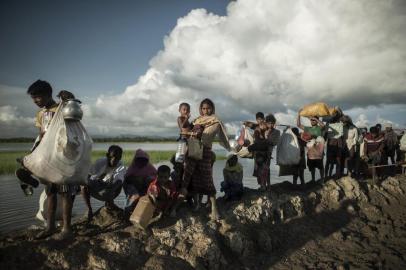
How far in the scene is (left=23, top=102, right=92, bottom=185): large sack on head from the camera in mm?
3131

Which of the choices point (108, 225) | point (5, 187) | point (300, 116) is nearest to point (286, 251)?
point (108, 225)

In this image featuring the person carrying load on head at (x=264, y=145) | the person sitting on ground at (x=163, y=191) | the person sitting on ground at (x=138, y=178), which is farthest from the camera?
the person carrying load on head at (x=264, y=145)

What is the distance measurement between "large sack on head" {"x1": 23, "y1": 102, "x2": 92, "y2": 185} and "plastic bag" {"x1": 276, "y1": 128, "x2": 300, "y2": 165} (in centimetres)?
410

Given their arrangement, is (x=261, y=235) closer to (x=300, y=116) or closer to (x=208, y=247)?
(x=208, y=247)

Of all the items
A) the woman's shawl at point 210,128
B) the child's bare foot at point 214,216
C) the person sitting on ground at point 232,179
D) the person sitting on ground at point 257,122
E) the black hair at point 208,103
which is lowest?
the child's bare foot at point 214,216

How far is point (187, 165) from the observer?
430 centimetres

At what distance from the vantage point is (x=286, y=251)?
4.44 m

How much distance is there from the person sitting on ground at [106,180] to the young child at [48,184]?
0.79 m

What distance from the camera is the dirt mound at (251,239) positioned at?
3.35 meters

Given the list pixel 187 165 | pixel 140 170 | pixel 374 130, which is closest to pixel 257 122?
pixel 187 165

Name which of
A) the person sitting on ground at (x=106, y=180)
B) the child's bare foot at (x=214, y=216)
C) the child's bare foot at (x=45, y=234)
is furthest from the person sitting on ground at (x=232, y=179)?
the child's bare foot at (x=45, y=234)

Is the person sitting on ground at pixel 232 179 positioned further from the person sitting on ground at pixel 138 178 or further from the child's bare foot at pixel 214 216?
the person sitting on ground at pixel 138 178

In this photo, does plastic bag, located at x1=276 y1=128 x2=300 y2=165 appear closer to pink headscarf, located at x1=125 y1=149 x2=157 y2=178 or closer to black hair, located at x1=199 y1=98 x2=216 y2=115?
black hair, located at x1=199 y1=98 x2=216 y2=115

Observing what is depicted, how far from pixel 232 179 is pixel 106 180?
7.26 ft
